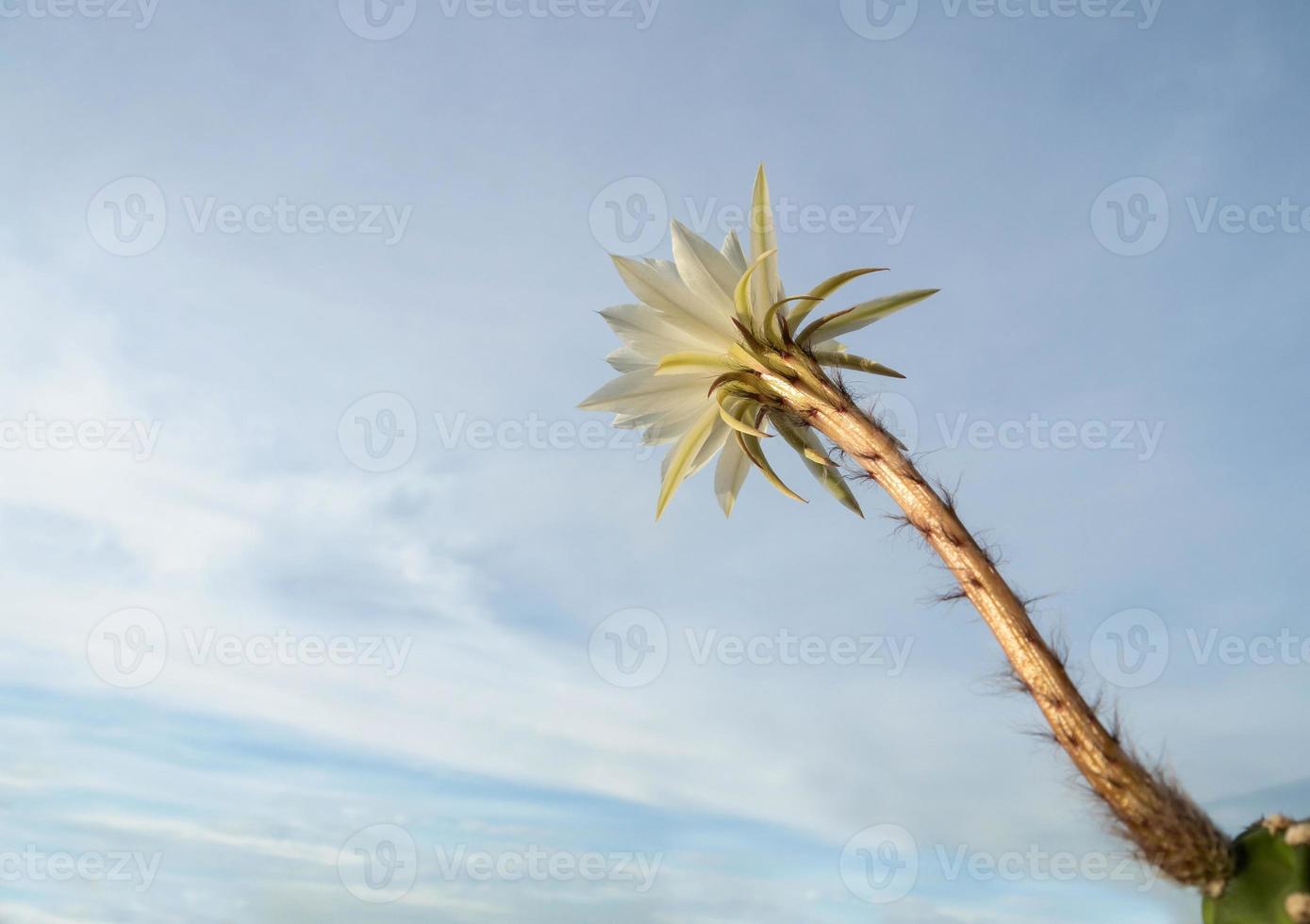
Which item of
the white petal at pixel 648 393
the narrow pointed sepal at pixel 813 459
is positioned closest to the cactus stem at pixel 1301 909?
the narrow pointed sepal at pixel 813 459

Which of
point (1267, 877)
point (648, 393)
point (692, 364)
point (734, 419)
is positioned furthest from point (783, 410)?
point (1267, 877)

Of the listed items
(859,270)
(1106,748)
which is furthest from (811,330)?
(1106,748)

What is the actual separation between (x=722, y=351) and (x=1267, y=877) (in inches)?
59.5

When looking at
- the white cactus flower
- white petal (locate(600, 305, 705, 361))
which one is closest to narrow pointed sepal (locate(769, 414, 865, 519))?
the white cactus flower

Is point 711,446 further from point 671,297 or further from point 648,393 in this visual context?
point 671,297

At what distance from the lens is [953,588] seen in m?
1.59

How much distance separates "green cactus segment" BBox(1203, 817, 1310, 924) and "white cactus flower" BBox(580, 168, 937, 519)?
43.7 inches

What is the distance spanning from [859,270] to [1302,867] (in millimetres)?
1463

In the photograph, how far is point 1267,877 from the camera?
4.19ft

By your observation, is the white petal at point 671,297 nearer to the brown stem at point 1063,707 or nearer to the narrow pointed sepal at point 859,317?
the narrow pointed sepal at point 859,317

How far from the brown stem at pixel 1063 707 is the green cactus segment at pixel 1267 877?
0.09ft

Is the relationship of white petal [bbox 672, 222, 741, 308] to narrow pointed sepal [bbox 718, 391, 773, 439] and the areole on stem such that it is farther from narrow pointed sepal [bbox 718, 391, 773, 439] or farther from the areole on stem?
narrow pointed sepal [bbox 718, 391, 773, 439]

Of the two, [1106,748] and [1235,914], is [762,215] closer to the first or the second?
[1106,748]

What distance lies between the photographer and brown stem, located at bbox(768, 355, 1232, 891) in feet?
4.22
